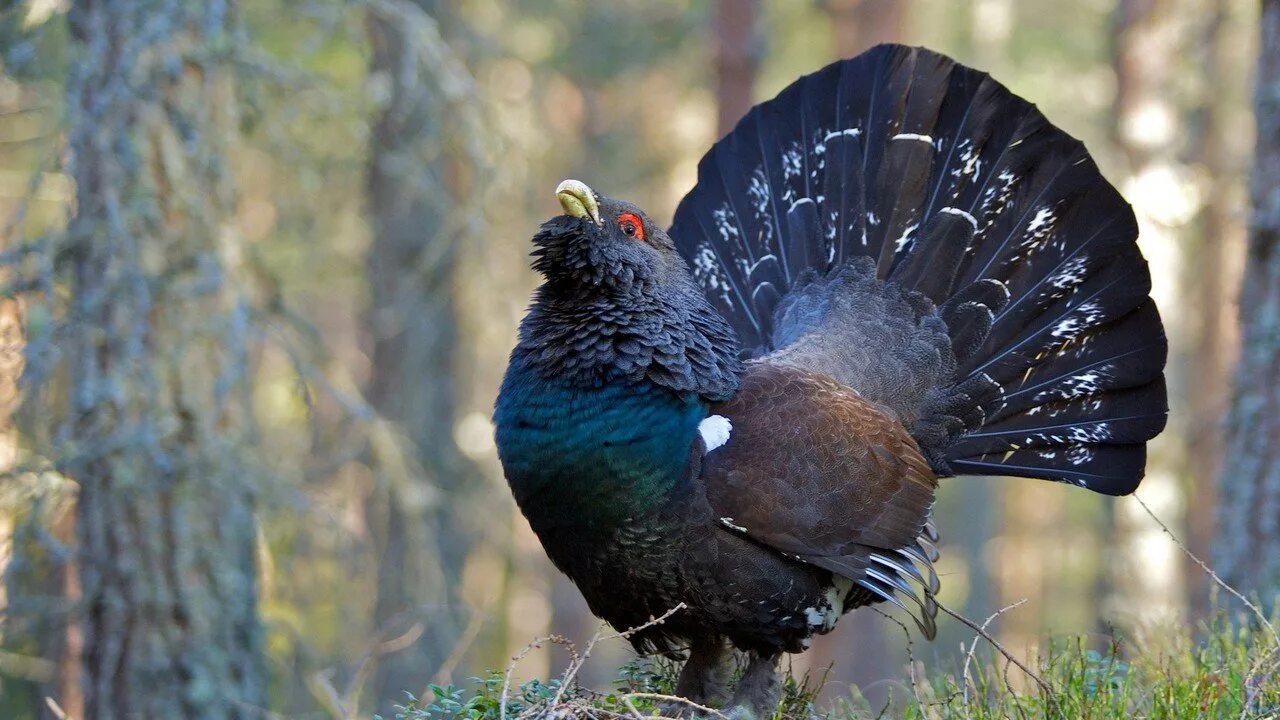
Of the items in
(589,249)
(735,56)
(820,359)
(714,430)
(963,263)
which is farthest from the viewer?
(735,56)

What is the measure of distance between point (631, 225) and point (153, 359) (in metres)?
2.37

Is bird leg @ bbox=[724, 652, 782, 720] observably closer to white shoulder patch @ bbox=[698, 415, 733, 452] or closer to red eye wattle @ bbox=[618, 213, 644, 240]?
white shoulder patch @ bbox=[698, 415, 733, 452]

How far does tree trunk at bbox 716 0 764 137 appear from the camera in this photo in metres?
10.1

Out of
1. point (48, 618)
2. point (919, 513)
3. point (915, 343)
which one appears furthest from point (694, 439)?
point (48, 618)

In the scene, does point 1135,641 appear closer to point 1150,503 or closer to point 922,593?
point 922,593

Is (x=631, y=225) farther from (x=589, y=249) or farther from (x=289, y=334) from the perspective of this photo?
(x=289, y=334)

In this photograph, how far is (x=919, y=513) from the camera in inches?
178

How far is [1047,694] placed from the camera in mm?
3516

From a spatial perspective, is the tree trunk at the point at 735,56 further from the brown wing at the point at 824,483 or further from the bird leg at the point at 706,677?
the bird leg at the point at 706,677

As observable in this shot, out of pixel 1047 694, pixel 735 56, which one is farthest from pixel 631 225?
pixel 735 56

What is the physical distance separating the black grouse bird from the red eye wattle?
0.01 meters

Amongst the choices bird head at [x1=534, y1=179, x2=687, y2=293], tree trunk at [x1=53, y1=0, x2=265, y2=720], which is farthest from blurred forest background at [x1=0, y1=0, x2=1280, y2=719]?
bird head at [x1=534, y1=179, x2=687, y2=293]

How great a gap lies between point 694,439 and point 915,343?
148 centimetres

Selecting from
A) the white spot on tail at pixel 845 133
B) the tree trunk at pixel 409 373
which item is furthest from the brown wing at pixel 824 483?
the tree trunk at pixel 409 373
